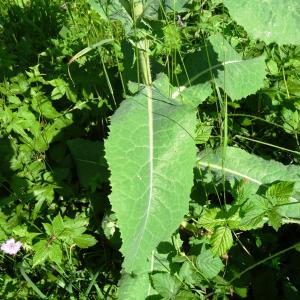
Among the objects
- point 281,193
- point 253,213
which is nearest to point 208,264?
point 253,213

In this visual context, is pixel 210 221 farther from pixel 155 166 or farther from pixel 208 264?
pixel 155 166

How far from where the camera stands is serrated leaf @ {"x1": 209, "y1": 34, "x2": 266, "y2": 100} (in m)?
2.32

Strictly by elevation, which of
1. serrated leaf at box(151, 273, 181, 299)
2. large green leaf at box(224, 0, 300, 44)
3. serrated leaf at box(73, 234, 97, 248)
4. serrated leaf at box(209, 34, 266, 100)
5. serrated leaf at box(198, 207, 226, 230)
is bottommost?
serrated leaf at box(151, 273, 181, 299)

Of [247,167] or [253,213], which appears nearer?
[253,213]

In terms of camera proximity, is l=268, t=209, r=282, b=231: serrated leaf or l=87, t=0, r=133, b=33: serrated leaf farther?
l=87, t=0, r=133, b=33: serrated leaf

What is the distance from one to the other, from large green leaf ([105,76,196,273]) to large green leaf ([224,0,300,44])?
1.57 feet

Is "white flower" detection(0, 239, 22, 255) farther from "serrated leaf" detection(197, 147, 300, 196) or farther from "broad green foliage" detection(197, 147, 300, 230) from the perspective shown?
"serrated leaf" detection(197, 147, 300, 196)

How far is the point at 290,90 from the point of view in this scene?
271 cm

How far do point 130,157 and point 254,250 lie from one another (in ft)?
3.30

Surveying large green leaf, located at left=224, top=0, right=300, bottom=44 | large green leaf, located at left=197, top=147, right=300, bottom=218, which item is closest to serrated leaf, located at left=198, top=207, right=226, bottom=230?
large green leaf, located at left=197, top=147, right=300, bottom=218

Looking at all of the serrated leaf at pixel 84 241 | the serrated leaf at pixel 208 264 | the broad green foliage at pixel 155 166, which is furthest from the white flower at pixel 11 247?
the serrated leaf at pixel 208 264

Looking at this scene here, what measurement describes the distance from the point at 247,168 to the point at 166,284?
2.50ft

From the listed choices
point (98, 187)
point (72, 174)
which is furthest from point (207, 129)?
point (72, 174)

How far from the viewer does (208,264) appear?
195 centimetres
